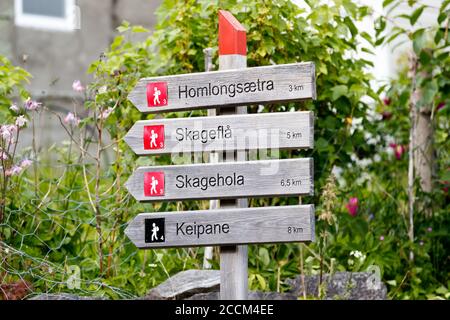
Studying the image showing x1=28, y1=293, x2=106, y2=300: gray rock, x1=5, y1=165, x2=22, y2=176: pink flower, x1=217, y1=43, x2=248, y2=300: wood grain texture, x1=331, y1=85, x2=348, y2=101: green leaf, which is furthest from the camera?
x1=331, y1=85, x2=348, y2=101: green leaf

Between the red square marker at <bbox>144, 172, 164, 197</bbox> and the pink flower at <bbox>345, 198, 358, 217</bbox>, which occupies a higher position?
the red square marker at <bbox>144, 172, 164, 197</bbox>

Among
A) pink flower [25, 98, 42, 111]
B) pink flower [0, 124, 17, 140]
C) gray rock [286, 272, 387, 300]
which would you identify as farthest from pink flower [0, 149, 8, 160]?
gray rock [286, 272, 387, 300]

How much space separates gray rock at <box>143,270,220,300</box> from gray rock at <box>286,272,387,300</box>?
0.62 m

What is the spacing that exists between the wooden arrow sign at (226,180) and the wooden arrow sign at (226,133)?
74 millimetres

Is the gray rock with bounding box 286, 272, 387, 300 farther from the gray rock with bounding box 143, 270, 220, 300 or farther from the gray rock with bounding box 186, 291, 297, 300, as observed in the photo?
the gray rock with bounding box 143, 270, 220, 300

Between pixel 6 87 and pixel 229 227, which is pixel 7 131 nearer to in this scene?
pixel 6 87

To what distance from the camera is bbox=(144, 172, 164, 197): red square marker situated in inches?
164

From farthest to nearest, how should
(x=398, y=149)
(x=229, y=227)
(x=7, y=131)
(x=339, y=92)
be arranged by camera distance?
1. (x=398, y=149)
2. (x=339, y=92)
3. (x=7, y=131)
4. (x=229, y=227)

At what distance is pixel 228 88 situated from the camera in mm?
4086

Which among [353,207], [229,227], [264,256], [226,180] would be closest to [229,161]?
[226,180]

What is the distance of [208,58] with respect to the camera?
17.2ft

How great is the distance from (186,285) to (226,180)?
0.87m

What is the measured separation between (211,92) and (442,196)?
2507 millimetres

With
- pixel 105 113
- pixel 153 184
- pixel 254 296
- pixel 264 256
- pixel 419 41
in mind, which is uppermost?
pixel 419 41
